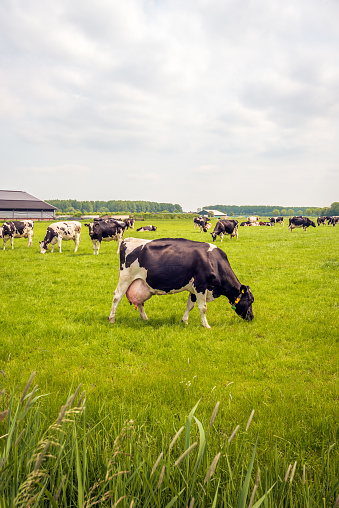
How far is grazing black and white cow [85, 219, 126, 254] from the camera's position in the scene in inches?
800

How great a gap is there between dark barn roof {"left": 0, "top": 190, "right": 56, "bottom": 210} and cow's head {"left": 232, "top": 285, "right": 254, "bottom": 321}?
8583cm

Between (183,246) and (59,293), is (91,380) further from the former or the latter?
(59,293)

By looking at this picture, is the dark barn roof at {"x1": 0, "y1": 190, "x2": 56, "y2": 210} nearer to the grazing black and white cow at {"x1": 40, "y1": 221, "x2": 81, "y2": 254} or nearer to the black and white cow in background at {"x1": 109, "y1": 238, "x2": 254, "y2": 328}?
the grazing black and white cow at {"x1": 40, "y1": 221, "x2": 81, "y2": 254}

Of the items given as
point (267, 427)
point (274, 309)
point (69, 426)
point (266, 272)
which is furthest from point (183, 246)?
point (266, 272)

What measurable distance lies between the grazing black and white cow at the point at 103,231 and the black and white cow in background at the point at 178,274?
1282 cm

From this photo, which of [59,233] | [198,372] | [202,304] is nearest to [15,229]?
[59,233]

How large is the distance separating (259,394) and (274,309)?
477cm

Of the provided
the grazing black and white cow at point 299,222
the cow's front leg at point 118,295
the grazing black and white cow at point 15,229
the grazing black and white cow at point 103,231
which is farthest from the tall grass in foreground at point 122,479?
the grazing black and white cow at point 299,222

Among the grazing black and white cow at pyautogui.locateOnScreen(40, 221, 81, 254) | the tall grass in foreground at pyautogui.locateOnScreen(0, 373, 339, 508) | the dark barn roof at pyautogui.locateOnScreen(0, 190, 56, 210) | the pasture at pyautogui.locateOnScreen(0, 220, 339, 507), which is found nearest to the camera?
the tall grass in foreground at pyautogui.locateOnScreen(0, 373, 339, 508)

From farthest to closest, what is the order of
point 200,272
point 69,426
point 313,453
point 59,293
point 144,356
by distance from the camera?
point 59,293 < point 200,272 < point 144,356 < point 313,453 < point 69,426

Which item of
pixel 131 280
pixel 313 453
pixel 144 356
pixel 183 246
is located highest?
pixel 183 246

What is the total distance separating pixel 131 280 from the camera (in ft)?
25.4

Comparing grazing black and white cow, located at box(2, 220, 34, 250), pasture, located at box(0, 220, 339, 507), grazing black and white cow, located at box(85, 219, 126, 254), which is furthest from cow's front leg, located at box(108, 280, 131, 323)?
grazing black and white cow, located at box(2, 220, 34, 250)

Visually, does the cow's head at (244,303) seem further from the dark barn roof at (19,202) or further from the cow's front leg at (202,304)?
the dark barn roof at (19,202)
